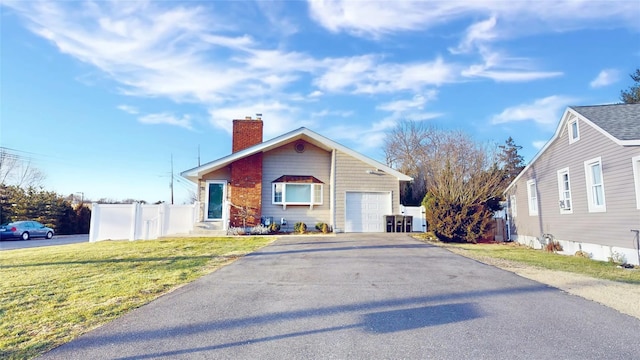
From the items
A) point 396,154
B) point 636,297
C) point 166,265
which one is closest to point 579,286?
point 636,297

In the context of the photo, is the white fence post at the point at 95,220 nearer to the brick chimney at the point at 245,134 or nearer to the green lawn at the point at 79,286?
the green lawn at the point at 79,286

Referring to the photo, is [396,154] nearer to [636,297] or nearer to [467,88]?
[467,88]

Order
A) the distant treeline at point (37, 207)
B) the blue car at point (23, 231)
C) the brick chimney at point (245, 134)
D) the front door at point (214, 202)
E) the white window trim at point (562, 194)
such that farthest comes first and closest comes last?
1. the distant treeline at point (37, 207)
2. the blue car at point (23, 231)
3. the brick chimney at point (245, 134)
4. the front door at point (214, 202)
5. the white window trim at point (562, 194)

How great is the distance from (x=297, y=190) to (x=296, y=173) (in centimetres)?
84

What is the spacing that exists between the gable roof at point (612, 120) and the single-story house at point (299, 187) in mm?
7307

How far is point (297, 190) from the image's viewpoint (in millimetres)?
17516

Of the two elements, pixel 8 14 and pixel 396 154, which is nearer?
pixel 8 14

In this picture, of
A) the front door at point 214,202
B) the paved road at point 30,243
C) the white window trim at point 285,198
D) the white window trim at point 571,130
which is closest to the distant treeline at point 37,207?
the paved road at point 30,243

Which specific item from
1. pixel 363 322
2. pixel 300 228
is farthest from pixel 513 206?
pixel 363 322

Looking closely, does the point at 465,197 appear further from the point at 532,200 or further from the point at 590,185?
the point at 590,185

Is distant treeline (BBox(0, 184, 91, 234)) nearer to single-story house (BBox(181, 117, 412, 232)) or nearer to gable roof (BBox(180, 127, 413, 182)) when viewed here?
gable roof (BBox(180, 127, 413, 182))

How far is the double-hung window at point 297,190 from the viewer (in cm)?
1730

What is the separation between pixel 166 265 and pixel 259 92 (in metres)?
13.7

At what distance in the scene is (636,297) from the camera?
5.89m
